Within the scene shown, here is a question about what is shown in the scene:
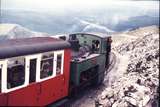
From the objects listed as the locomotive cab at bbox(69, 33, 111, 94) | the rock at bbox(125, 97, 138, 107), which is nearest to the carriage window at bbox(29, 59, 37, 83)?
the locomotive cab at bbox(69, 33, 111, 94)

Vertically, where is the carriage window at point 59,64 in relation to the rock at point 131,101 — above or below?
above

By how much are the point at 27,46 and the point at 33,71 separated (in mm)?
963

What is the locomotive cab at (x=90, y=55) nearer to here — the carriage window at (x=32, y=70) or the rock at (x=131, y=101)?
the rock at (x=131, y=101)

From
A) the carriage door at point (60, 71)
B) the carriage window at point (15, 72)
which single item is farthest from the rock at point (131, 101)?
the carriage window at point (15, 72)

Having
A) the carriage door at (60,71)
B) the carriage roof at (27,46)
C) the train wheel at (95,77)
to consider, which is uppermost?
the carriage roof at (27,46)

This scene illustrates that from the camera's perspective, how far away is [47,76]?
11.3 m

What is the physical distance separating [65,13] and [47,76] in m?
187

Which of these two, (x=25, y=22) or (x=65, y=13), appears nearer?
(x=25, y=22)

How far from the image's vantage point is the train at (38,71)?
9570 millimetres

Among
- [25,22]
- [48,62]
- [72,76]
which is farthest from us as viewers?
[25,22]

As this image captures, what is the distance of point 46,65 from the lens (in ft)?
36.3

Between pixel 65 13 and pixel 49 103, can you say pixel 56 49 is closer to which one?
pixel 49 103

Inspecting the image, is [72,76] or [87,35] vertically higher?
[87,35]

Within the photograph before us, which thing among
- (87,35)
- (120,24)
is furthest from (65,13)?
(87,35)
